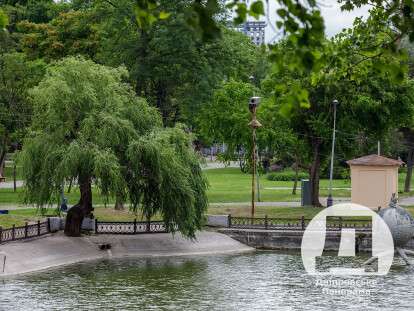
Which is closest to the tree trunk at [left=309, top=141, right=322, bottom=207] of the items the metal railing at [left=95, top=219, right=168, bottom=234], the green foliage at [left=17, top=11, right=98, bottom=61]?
the metal railing at [left=95, top=219, right=168, bottom=234]

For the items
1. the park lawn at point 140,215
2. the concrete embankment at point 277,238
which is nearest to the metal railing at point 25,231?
the park lawn at point 140,215

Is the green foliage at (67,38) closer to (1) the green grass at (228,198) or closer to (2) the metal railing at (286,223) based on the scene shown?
(1) the green grass at (228,198)

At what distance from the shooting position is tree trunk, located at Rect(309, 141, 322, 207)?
50.9 metres

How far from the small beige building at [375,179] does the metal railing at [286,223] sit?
5.66 metres

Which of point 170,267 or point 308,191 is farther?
point 308,191

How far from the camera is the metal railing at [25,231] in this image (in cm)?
3569

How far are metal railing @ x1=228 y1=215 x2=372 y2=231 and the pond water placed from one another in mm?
6136

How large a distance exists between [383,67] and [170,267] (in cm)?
2647

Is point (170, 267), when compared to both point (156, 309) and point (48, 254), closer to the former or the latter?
point (48, 254)

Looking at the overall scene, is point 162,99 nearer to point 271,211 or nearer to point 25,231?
point 271,211

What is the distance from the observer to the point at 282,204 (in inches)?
2122

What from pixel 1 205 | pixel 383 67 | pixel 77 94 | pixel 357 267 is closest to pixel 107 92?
pixel 77 94

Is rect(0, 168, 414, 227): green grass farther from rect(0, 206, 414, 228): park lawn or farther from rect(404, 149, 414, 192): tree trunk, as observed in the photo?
rect(404, 149, 414, 192): tree trunk

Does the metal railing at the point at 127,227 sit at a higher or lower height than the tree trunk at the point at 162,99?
lower
